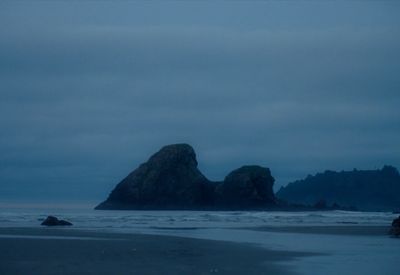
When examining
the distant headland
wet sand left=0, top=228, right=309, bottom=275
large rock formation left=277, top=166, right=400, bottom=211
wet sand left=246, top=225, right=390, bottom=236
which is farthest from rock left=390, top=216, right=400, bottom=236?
large rock formation left=277, top=166, right=400, bottom=211

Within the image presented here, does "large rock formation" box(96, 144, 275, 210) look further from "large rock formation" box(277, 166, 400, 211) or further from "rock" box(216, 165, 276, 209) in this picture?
"large rock formation" box(277, 166, 400, 211)

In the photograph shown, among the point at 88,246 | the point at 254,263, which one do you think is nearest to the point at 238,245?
the point at 88,246

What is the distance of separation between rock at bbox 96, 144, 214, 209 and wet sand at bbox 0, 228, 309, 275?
7252 cm

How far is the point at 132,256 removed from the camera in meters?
33.3

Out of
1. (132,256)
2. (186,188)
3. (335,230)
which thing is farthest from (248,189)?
(132,256)

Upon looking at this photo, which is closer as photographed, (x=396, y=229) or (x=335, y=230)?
(x=396, y=229)

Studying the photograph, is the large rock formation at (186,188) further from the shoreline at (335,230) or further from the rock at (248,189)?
the shoreline at (335,230)

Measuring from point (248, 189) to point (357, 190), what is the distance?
6501cm

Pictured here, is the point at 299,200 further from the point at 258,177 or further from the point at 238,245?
the point at 238,245

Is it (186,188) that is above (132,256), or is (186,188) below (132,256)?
above

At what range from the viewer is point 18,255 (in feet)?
111

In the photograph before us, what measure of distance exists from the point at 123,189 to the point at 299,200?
228ft

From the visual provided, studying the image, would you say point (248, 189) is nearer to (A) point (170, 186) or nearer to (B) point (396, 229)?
(A) point (170, 186)

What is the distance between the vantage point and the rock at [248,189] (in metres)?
117
